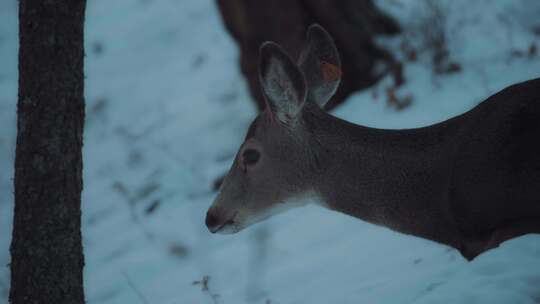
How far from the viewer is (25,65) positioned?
316 centimetres

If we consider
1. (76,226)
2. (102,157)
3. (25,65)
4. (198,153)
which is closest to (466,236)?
(76,226)

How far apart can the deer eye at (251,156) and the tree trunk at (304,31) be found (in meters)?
3.76

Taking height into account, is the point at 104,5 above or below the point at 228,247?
above

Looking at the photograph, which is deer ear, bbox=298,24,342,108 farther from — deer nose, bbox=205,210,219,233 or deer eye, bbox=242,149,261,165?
deer nose, bbox=205,210,219,233

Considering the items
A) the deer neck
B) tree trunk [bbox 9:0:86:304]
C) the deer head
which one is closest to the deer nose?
the deer head

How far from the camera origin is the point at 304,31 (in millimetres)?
7359

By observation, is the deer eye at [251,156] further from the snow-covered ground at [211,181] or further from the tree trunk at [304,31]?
the tree trunk at [304,31]

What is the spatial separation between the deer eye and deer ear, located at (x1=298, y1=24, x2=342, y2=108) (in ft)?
1.56

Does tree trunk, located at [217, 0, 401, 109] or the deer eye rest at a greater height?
tree trunk, located at [217, 0, 401, 109]

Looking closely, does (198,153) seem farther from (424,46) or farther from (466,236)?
(466,236)

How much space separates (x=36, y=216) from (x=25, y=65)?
0.75 metres

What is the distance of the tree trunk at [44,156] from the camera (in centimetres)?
313

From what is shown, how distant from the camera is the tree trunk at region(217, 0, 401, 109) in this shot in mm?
7277

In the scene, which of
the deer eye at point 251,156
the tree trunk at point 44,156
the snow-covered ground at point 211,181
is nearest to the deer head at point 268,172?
the deer eye at point 251,156
